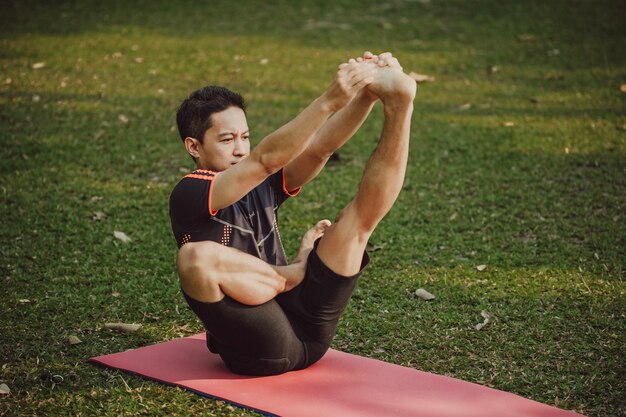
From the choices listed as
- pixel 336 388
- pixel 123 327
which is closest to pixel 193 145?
pixel 123 327

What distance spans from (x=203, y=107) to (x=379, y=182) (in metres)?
0.82

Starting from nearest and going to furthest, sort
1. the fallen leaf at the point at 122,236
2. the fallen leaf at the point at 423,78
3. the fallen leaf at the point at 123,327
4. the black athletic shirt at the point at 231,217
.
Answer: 1. the black athletic shirt at the point at 231,217
2. the fallen leaf at the point at 123,327
3. the fallen leaf at the point at 122,236
4. the fallen leaf at the point at 423,78

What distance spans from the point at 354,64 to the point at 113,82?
5.90 metres

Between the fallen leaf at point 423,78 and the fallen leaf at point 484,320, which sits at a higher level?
the fallen leaf at point 423,78

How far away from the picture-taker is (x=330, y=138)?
3.58 m

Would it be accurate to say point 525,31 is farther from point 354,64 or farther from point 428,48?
point 354,64

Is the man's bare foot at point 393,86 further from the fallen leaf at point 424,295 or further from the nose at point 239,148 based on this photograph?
the fallen leaf at point 424,295

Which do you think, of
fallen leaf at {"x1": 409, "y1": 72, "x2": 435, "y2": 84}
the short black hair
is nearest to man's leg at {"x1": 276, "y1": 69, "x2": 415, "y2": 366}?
the short black hair

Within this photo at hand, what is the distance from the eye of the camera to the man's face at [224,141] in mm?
3514

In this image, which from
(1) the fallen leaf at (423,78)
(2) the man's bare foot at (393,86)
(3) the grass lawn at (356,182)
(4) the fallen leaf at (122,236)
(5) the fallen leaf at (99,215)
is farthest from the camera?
(1) the fallen leaf at (423,78)

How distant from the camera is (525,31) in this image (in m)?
10.4

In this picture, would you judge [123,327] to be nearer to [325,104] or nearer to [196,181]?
[196,181]

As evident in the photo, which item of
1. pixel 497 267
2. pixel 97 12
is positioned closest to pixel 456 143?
pixel 497 267

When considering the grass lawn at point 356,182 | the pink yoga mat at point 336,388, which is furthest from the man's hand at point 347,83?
the grass lawn at point 356,182
